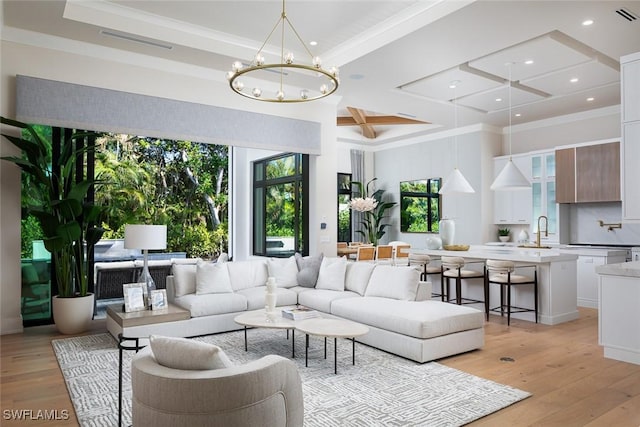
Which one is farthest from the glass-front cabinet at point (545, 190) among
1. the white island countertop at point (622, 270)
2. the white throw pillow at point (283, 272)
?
the white throw pillow at point (283, 272)

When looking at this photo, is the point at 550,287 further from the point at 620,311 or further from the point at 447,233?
the point at 447,233

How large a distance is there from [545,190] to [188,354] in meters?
7.89

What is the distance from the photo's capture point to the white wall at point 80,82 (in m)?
5.00

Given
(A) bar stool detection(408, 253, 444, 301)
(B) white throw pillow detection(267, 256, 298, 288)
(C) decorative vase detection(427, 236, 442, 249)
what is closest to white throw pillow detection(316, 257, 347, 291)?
(B) white throw pillow detection(267, 256, 298, 288)

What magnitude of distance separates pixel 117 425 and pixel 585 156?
7.75m

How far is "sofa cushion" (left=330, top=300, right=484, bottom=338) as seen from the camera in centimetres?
403

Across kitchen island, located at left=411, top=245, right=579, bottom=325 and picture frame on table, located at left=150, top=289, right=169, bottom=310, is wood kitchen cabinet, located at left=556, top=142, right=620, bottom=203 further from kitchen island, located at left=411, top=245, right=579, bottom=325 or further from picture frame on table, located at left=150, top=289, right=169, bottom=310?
picture frame on table, located at left=150, top=289, right=169, bottom=310

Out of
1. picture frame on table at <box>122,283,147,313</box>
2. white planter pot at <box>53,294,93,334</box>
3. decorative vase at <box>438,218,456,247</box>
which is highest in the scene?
decorative vase at <box>438,218,456,247</box>

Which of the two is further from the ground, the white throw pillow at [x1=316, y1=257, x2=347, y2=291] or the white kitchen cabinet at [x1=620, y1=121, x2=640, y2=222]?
the white kitchen cabinet at [x1=620, y1=121, x2=640, y2=222]

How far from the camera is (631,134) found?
405cm

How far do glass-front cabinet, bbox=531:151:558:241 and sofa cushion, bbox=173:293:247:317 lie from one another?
5.96 m

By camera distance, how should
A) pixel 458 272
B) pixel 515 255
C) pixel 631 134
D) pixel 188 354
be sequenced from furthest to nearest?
pixel 458 272, pixel 515 255, pixel 631 134, pixel 188 354

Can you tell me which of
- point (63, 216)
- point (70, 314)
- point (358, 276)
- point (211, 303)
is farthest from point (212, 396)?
point (63, 216)

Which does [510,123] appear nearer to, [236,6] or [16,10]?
[236,6]
